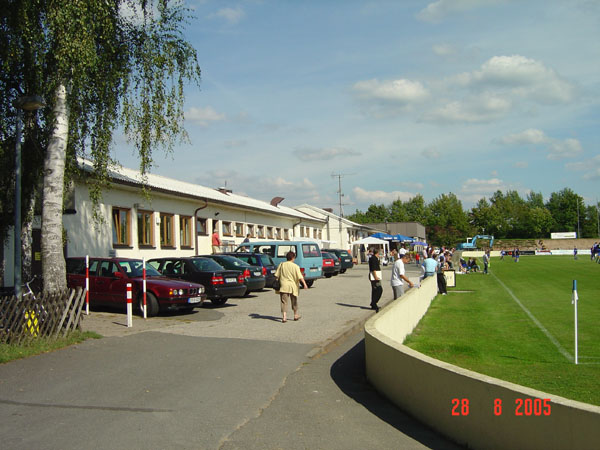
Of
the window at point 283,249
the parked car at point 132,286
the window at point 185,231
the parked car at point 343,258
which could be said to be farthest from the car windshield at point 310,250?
the parked car at point 343,258

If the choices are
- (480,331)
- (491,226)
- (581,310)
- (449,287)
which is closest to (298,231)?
(449,287)

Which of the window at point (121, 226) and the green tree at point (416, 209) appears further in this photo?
the green tree at point (416, 209)

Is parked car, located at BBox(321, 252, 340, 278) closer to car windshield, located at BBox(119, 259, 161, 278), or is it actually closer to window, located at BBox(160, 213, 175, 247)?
window, located at BBox(160, 213, 175, 247)

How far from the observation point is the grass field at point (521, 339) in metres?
8.75

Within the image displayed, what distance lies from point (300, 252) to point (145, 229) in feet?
21.9

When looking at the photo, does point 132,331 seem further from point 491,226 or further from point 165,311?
point 491,226

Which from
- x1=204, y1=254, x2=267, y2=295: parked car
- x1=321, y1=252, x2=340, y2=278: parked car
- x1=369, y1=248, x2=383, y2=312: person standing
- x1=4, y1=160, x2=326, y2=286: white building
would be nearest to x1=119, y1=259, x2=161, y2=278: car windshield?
x1=4, y1=160, x2=326, y2=286: white building

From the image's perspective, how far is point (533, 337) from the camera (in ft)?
42.1

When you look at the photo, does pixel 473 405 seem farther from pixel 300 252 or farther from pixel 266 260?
pixel 300 252

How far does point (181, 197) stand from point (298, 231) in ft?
74.1

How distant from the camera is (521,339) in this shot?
12586 mm

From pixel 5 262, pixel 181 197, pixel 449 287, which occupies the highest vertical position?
pixel 181 197

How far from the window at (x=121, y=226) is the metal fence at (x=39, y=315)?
10.8 m

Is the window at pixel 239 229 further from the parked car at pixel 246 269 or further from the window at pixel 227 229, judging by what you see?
the parked car at pixel 246 269
